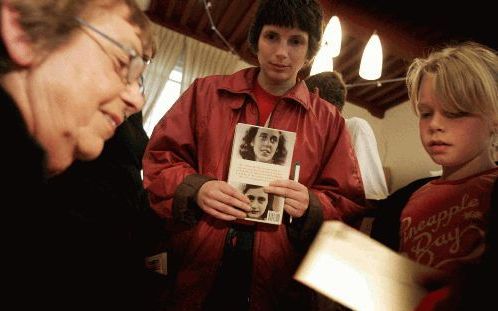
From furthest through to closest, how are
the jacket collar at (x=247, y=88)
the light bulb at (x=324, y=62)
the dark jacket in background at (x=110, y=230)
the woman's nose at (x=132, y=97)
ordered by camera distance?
the light bulb at (x=324, y=62) → the jacket collar at (x=247, y=88) → the dark jacket in background at (x=110, y=230) → the woman's nose at (x=132, y=97)

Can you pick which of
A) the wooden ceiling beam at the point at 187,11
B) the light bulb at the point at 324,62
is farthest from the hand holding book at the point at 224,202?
the wooden ceiling beam at the point at 187,11

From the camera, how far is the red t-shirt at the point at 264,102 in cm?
137

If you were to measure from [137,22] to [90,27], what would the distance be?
5.0 inches

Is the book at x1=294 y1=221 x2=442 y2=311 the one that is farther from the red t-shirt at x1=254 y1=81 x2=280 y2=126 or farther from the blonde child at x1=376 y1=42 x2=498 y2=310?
the red t-shirt at x1=254 y1=81 x2=280 y2=126

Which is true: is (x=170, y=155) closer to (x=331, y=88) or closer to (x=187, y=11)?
(x=331, y=88)

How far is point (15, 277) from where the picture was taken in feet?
2.17

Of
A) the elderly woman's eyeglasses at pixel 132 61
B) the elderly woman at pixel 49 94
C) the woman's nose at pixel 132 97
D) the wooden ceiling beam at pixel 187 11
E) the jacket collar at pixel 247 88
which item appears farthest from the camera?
the wooden ceiling beam at pixel 187 11

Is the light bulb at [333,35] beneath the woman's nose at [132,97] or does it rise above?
above

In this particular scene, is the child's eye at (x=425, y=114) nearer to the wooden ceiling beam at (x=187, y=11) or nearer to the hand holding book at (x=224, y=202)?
the hand holding book at (x=224, y=202)

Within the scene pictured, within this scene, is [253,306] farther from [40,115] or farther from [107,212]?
[40,115]

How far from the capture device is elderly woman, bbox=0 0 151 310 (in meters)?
0.64

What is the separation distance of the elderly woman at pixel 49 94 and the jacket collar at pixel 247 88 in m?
0.50

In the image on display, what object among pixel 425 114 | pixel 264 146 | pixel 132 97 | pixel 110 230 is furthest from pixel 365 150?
pixel 132 97

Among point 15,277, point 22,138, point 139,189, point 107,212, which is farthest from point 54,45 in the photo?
point 139,189
